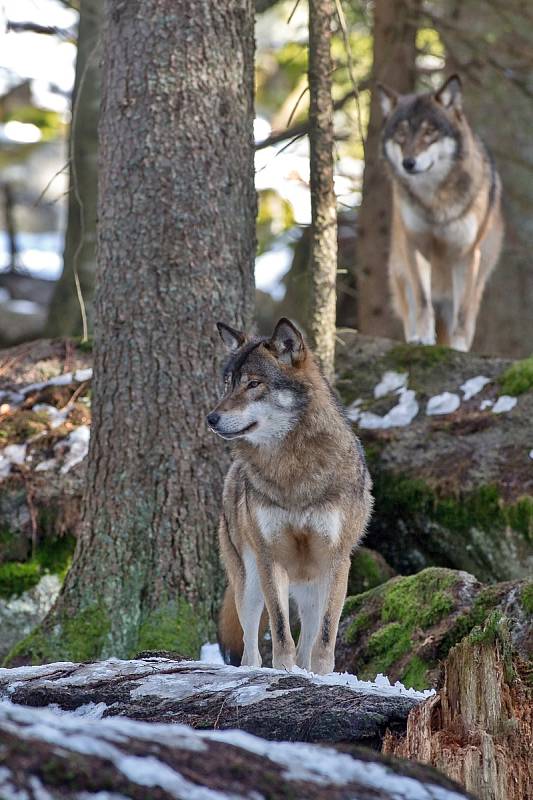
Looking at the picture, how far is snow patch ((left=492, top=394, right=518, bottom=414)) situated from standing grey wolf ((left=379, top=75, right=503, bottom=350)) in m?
2.38

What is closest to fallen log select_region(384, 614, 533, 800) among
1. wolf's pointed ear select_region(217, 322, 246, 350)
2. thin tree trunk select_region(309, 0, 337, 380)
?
wolf's pointed ear select_region(217, 322, 246, 350)

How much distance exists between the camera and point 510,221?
56.2 feet

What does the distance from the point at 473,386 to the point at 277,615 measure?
425cm

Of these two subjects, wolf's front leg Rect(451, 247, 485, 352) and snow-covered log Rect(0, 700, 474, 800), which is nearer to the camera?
snow-covered log Rect(0, 700, 474, 800)

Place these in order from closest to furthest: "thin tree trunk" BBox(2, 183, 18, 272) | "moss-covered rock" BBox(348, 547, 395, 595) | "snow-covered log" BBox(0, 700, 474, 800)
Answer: "snow-covered log" BBox(0, 700, 474, 800), "moss-covered rock" BBox(348, 547, 395, 595), "thin tree trunk" BBox(2, 183, 18, 272)

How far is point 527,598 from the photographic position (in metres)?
5.94

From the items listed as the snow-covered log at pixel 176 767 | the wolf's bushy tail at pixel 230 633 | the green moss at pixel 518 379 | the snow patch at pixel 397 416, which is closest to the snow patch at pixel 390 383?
the snow patch at pixel 397 416

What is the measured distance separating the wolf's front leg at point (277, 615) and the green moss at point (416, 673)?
0.69 meters

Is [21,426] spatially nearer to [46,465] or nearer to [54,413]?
[54,413]

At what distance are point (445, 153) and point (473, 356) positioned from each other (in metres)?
2.75

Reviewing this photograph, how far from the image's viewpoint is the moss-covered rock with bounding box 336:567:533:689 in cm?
605

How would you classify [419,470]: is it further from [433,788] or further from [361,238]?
[361,238]

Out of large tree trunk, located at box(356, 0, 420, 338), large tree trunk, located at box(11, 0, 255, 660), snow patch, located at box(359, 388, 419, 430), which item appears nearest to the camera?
large tree trunk, located at box(11, 0, 255, 660)

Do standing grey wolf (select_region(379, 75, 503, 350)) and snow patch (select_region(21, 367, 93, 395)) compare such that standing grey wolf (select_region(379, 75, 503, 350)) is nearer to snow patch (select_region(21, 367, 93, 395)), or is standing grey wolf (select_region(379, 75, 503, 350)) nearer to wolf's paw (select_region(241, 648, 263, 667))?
snow patch (select_region(21, 367, 93, 395))
